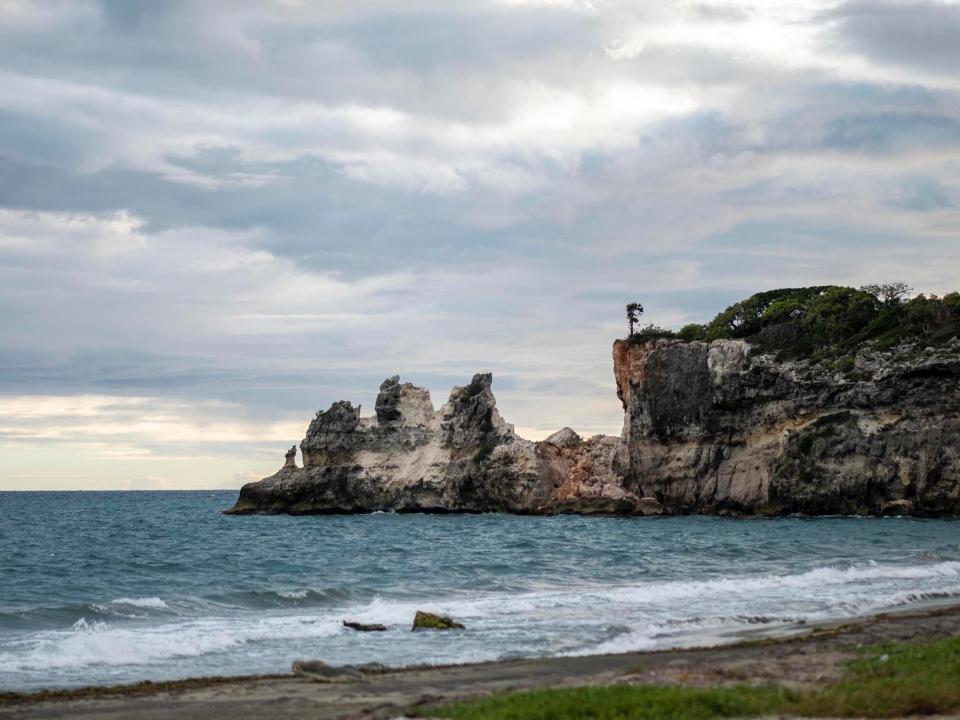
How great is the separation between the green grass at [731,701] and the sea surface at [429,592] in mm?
6971

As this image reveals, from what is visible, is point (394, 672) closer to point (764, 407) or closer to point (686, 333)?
point (764, 407)

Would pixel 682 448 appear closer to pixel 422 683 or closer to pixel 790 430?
pixel 790 430

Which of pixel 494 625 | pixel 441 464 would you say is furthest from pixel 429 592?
pixel 441 464

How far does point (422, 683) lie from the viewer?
1623cm

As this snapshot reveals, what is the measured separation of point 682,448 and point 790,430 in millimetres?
10018

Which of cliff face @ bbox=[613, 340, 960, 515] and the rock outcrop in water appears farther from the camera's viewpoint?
the rock outcrop in water

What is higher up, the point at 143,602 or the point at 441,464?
the point at 441,464

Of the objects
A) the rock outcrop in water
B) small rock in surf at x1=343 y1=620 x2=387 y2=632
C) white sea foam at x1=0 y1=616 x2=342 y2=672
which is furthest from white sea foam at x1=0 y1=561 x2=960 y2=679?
the rock outcrop in water

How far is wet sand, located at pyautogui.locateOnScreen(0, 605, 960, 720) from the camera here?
14.5m

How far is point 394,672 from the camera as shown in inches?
703

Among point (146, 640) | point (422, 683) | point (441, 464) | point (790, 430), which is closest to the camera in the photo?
point (422, 683)

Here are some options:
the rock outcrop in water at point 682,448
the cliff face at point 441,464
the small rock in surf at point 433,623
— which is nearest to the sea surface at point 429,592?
the small rock in surf at point 433,623

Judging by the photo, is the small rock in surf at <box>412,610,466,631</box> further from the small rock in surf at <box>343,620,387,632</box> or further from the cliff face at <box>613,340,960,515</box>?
the cliff face at <box>613,340,960,515</box>

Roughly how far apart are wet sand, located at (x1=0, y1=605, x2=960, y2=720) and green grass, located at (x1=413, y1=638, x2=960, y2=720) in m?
1.15
